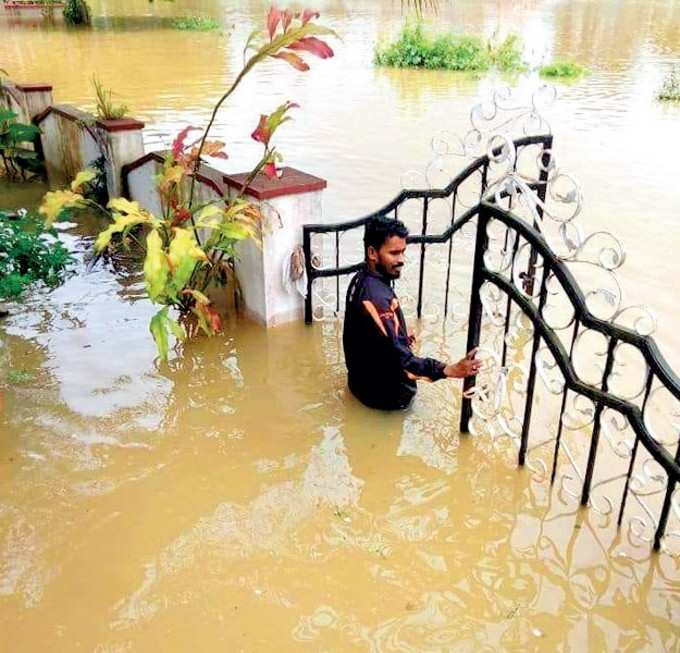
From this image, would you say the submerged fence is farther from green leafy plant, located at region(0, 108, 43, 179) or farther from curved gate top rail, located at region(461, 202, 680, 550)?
green leafy plant, located at region(0, 108, 43, 179)

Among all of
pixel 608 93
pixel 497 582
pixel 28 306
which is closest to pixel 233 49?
pixel 608 93

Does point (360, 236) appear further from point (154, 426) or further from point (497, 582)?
point (497, 582)

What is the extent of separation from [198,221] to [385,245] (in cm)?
151

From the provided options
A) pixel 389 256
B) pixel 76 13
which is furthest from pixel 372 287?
pixel 76 13

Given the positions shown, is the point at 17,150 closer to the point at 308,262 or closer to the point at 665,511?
the point at 308,262

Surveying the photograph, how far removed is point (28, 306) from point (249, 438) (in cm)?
257

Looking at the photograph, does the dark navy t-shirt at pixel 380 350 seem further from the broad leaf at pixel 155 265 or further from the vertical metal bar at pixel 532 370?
the broad leaf at pixel 155 265

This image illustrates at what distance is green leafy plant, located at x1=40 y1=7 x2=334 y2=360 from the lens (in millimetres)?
4141

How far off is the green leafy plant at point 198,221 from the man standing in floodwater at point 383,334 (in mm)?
1060

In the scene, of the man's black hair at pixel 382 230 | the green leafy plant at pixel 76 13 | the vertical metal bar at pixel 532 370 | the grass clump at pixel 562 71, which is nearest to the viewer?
the vertical metal bar at pixel 532 370

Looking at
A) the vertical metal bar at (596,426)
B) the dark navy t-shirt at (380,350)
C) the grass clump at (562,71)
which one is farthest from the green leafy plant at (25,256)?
the grass clump at (562,71)

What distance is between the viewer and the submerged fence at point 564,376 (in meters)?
2.67

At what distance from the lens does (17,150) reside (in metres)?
8.49

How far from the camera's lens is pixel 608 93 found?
1431 cm
